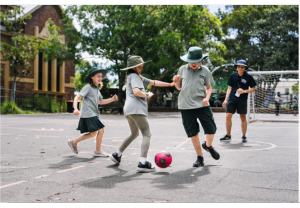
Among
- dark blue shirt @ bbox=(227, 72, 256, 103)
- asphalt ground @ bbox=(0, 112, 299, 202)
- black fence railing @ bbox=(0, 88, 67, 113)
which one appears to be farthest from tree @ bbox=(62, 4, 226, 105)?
asphalt ground @ bbox=(0, 112, 299, 202)

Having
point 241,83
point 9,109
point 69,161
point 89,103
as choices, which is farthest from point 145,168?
point 9,109

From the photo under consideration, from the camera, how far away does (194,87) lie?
5.30m

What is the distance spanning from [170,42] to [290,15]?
58.6 feet

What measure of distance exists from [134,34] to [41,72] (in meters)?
12.1

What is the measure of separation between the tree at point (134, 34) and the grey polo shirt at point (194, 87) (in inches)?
740

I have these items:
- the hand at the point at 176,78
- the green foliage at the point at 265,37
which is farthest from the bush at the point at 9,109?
the green foliage at the point at 265,37

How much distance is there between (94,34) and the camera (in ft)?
83.7

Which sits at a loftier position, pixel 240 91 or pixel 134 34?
pixel 134 34

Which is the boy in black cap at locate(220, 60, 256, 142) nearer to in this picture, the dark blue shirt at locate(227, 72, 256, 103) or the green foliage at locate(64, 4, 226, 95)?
the dark blue shirt at locate(227, 72, 256, 103)

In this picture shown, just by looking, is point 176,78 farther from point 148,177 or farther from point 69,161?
point 69,161

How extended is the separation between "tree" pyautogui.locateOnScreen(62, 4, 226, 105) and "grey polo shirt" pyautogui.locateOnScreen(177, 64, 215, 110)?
18.8 m

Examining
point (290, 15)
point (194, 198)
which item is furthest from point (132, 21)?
point (194, 198)

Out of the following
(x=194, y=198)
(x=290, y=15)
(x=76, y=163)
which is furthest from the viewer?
(x=290, y=15)
